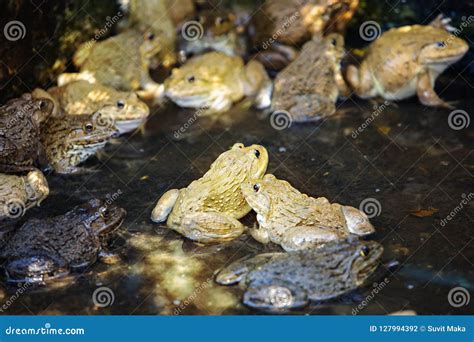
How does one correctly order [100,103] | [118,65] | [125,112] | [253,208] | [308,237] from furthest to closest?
1. [118,65]
2. [100,103]
3. [125,112]
4. [253,208]
5. [308,237]

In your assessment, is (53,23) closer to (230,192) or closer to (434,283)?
(230,192)

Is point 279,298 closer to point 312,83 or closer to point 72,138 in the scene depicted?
point 72,138

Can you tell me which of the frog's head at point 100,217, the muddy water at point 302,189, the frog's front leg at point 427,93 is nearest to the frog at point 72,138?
the muddy water at point 302,189

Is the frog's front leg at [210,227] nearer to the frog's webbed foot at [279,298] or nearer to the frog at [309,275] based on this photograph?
the frog at [309,275]

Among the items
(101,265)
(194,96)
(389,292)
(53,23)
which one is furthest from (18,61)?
(389,292)

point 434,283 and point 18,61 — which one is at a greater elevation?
point 434,283

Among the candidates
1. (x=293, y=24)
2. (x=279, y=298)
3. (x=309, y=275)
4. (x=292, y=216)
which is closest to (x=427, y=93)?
(x=293, y=24)
